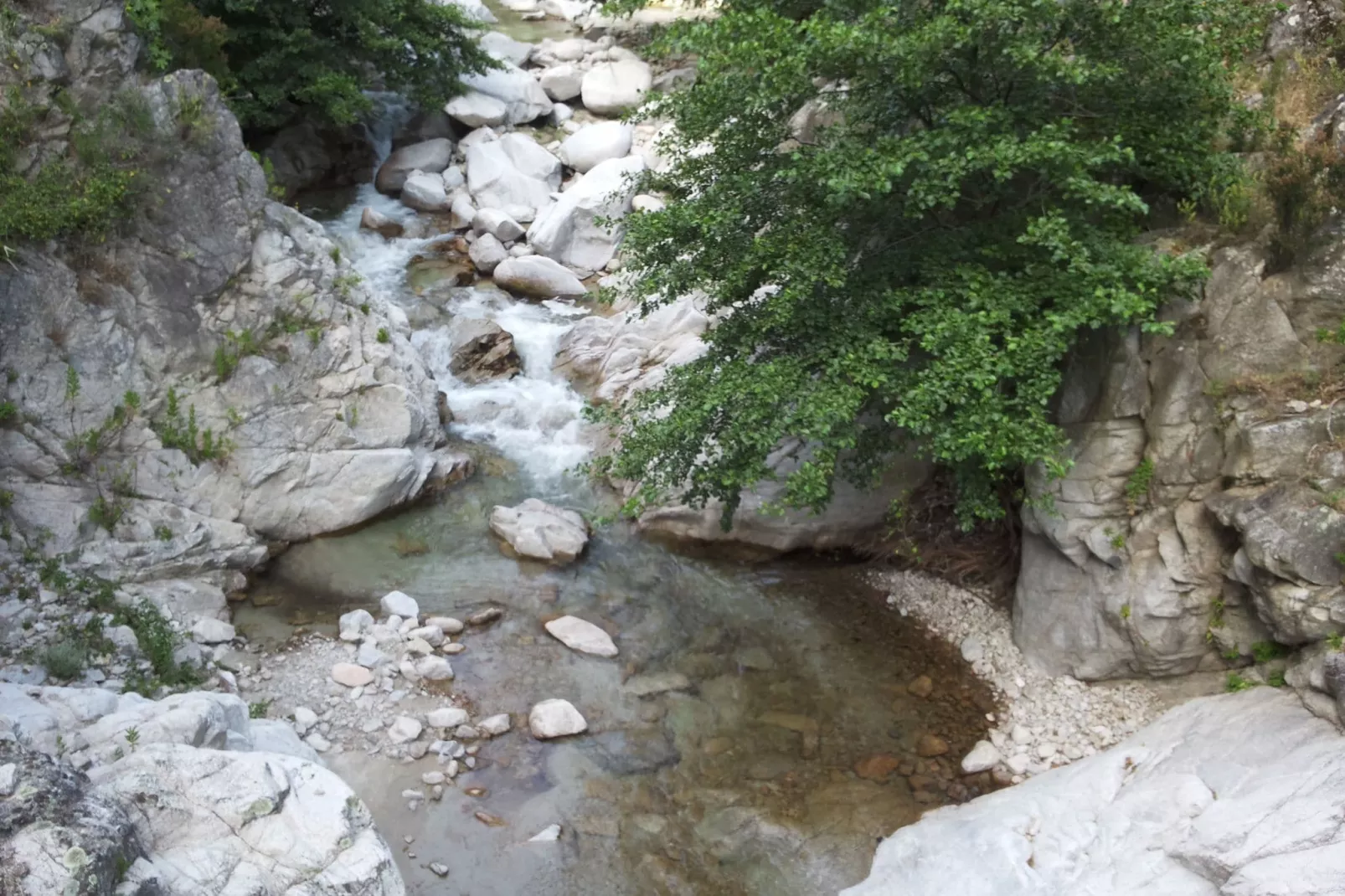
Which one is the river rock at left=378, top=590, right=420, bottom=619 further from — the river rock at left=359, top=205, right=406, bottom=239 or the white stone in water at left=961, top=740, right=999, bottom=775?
the river rock at left=359, top=205, right=406, bottom=239

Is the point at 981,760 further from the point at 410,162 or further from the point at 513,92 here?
the point at 513,92

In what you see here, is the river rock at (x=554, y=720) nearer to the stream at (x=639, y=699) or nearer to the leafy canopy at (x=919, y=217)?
the stream at (x=639, y=699)

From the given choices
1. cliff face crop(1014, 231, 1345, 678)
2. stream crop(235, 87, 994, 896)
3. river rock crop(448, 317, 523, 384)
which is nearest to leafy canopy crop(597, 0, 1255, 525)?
cliff face crop(1014, 231, 1345, 678)

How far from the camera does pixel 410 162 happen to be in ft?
70.2

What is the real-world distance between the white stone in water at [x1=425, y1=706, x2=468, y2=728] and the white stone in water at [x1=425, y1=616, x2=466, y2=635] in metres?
1.35

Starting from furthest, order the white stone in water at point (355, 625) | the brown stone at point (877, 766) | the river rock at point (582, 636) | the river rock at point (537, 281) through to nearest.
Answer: the river rock at point (537, 281) → the river rock at point (582, 636) → the white stone in water at point (355, 625) → the brown stone at point (877, 766)

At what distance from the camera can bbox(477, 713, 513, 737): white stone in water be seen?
10.2 meters

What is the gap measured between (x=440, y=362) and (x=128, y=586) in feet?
20.8

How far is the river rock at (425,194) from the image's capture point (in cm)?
2061

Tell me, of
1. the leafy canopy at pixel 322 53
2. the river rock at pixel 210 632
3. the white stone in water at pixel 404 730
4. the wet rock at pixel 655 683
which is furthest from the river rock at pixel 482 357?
the white stone in water at pixel 404 730

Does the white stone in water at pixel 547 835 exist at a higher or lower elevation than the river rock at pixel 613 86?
lower

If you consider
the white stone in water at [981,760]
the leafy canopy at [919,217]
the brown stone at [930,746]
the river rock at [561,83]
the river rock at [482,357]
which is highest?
the leafy canopy at [919,217]

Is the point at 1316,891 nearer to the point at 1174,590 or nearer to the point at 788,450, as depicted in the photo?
the point at 1174,590

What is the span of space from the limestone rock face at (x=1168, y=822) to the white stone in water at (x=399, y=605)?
18.9 feet
